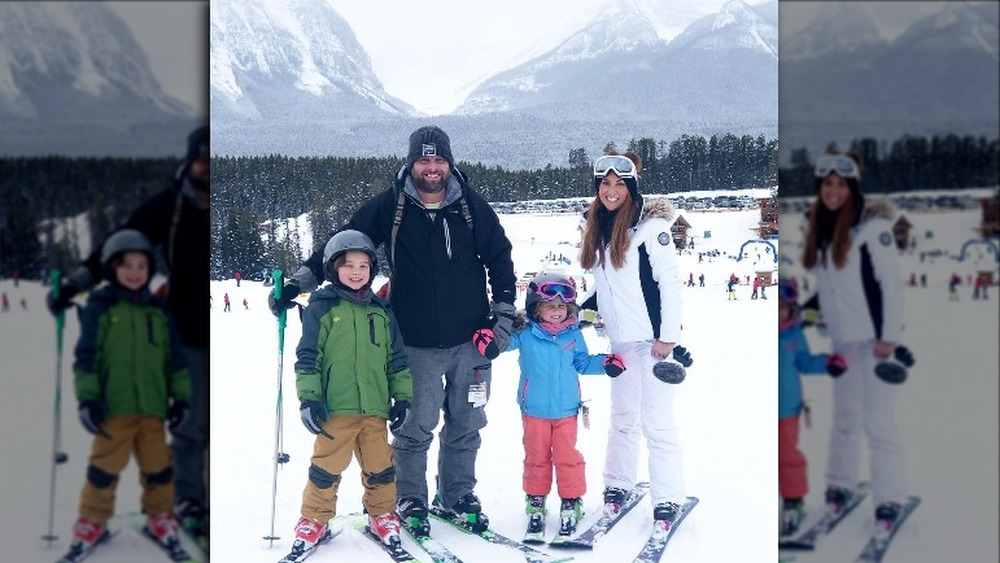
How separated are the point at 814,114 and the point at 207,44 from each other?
2.63 meters

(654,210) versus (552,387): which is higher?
(654,210)

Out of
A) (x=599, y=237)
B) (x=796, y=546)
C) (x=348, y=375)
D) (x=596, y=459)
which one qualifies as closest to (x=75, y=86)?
(x=348, y=375)

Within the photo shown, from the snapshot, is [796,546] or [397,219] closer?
[796,546]

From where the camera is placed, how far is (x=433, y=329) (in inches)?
214

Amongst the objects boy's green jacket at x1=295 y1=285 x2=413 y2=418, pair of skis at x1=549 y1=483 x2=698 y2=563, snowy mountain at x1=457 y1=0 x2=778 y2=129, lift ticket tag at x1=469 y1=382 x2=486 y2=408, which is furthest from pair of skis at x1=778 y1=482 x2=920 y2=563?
boy's green jacket at x1=295 y1=285 x2=413 y2=418

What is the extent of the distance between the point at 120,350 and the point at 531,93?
8.00 feet

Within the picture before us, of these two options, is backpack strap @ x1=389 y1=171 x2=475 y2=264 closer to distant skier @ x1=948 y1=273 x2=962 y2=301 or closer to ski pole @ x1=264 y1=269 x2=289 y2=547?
ski pole @ x1=264 y1=269 x2=289 y2=547

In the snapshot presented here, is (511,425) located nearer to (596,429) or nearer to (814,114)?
(596,429)

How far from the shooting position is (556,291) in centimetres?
539

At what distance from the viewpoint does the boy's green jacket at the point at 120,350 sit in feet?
15.8

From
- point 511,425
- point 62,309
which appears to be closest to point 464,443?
point 511,425

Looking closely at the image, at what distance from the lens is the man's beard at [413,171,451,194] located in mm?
5441

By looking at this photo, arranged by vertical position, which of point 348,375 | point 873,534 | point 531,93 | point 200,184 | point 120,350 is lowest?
point 873,534

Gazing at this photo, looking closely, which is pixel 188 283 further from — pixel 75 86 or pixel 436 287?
pixel 436 287
